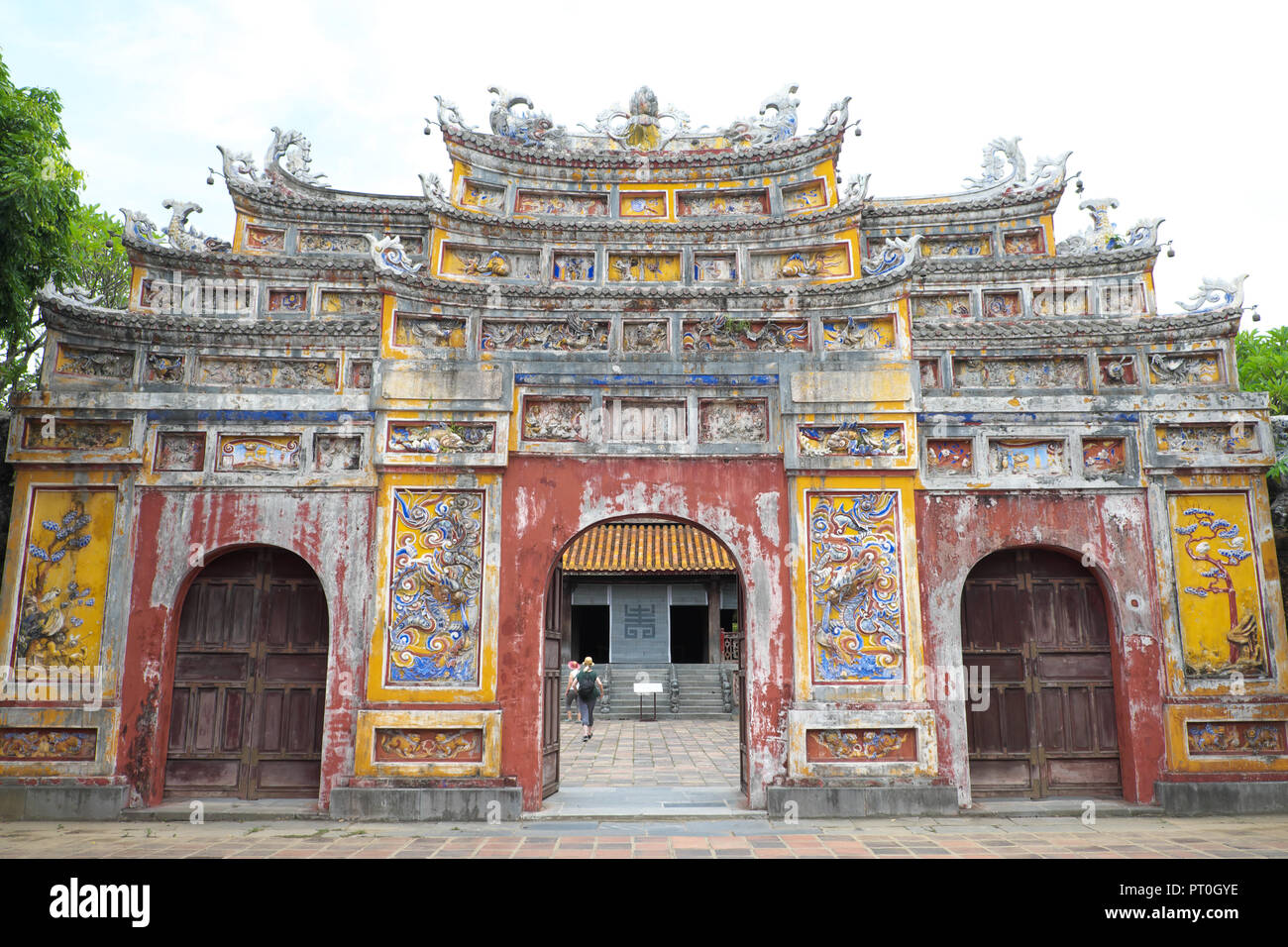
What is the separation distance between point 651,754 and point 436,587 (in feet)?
21.5

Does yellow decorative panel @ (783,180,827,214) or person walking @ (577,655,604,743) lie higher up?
yellow decorative panel @ (783,180,827,214)

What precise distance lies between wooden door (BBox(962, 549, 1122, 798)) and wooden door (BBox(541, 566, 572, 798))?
14.0 ft

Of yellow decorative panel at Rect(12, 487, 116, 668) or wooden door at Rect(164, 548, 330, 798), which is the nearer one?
yellow decorative panel at Rect(12, 487, 116, 668)

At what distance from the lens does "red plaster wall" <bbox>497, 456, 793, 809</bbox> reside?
8500mm

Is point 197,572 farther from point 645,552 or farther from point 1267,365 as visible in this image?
point 1267,365

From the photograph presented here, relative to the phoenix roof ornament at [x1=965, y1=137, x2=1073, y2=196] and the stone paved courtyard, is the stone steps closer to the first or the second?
the stone paved courtyard

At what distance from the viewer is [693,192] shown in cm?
1094

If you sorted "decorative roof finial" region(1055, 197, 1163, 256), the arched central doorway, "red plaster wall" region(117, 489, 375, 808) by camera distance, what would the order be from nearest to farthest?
"red plaster wall" region(117, 489, 375, 808) → "decorative roof finial" region(1055, 197, 1163, 256) → the arched central doorway

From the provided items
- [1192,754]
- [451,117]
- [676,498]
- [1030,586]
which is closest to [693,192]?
[451,117]

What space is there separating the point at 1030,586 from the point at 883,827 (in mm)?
3061

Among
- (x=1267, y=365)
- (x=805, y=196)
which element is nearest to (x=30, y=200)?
(x=805, y=196)

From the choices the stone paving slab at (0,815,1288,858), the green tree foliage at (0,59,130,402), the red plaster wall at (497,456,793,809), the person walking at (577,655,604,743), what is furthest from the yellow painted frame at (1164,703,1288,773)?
the green tree foliage at (0,59,130,402)

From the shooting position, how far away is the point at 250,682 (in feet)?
29.0

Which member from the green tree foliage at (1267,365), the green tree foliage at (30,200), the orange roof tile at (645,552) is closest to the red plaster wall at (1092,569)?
the green tree foliage at (1267,365)
